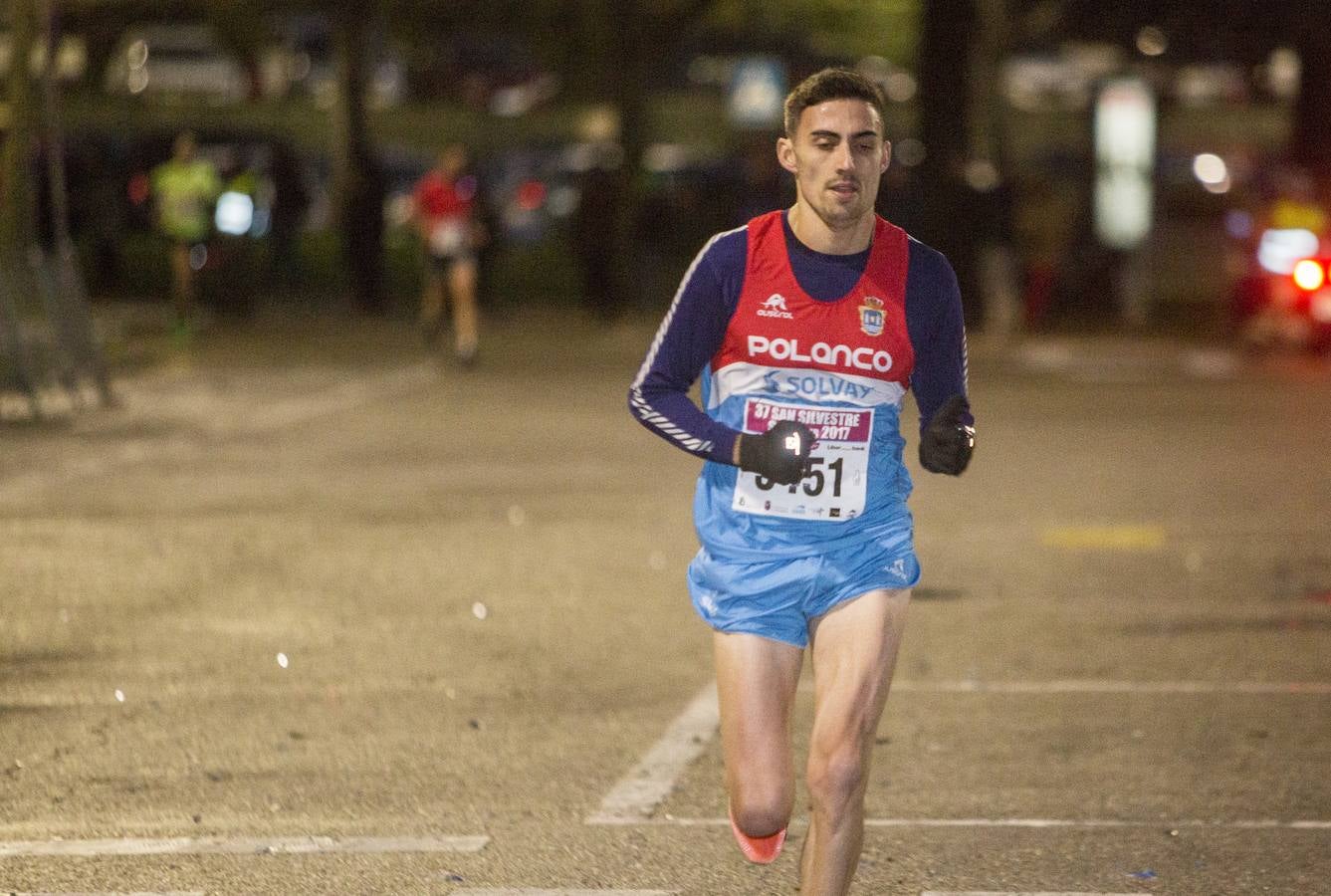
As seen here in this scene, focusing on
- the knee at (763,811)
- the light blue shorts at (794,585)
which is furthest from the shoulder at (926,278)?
the knee at (763,811)

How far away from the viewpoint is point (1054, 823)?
22.2 feet

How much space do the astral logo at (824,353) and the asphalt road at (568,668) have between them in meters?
1.43

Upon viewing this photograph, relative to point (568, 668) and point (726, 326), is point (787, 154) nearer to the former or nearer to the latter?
point (726, 326)

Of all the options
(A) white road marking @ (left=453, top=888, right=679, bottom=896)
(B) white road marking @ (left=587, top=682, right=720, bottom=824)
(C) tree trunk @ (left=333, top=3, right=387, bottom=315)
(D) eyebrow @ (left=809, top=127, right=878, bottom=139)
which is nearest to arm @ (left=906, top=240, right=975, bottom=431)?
(D) eyebrow @ (left=809, top=127, right=878, bottom=139)

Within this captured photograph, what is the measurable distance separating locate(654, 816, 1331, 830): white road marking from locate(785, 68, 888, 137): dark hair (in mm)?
2140

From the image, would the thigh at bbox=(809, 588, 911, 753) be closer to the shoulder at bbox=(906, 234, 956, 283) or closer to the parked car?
the shoulder at bbox=(906, 234, 956, 283)

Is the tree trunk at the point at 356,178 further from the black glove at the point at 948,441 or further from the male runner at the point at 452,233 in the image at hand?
the black glove at the point at 948,441

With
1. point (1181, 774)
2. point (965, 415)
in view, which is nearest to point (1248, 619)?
point (1181, 774)

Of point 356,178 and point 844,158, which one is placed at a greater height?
point 844,158

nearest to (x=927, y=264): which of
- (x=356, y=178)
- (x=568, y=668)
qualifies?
(x=568, y=668)

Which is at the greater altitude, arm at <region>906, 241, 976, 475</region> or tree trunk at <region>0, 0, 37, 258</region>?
arm at <region>906, 241, 976, 475</region>

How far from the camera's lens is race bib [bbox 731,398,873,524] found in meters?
5.38

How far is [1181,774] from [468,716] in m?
2.29

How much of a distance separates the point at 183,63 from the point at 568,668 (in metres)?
47.0
